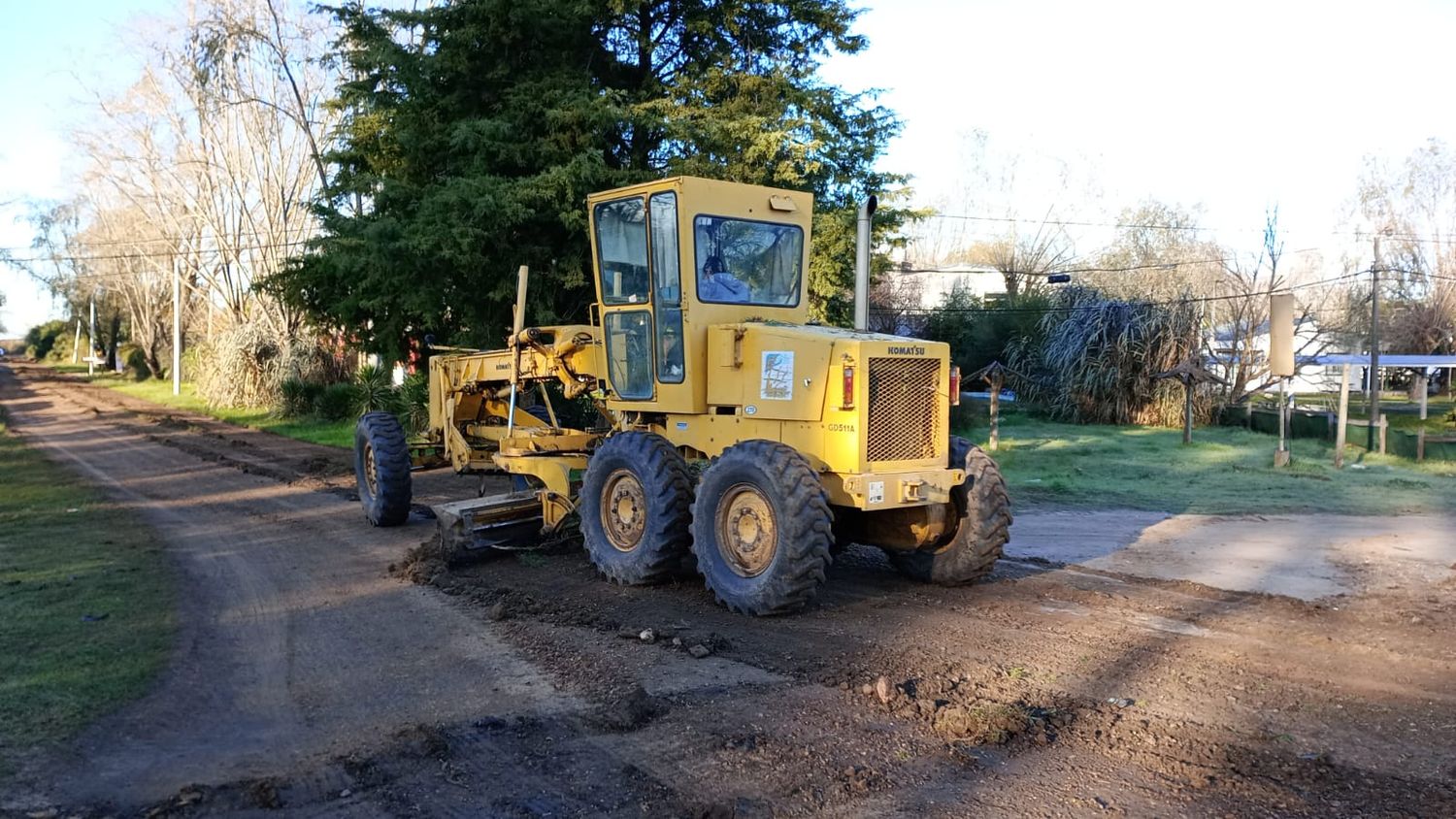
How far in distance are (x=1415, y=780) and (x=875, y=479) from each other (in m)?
3.59

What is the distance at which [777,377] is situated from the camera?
7820mm

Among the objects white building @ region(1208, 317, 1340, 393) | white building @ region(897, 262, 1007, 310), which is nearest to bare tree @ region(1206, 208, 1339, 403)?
white building @ region(1208, 317, 1340, 393)

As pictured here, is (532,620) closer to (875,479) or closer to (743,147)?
(875,479)

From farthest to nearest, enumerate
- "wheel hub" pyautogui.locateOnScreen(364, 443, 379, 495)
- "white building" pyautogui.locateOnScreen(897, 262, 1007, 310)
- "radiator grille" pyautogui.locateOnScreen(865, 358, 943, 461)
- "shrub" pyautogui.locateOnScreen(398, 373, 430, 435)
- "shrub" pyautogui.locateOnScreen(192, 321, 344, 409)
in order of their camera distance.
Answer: "white building" pyautogui.locateOnScreen(897, 262, 1007, 310), "shrub" pyautogui.locateOnScreen(192, 321, 344, 409), "shrub" pyautogui.locateOnScreen(398, 373, 430, 435), "wheel hub" pyautogui.locateOnScreen(364, 443, 379, 495), "radiator grille" pyautogui.locateOnScreen(865, 358, 943, 461)

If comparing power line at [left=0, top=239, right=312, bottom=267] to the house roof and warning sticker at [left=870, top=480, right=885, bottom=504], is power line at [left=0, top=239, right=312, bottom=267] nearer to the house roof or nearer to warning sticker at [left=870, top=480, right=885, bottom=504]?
warning sticker at [left=870, top=480, right=885, bottom=504]

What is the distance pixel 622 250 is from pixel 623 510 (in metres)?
2.21

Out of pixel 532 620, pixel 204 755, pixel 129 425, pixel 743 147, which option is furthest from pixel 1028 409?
pixel 204 755

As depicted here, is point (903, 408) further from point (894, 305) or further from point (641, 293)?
point (894, 305)

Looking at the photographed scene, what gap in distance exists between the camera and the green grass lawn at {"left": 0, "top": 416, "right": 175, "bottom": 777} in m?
→ 5.48

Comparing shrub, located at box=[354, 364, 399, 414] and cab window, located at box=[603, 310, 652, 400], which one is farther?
shrub, located at box=[354, 364, 399, 414]

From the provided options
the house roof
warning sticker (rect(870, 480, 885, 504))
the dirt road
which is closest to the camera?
the dirt road

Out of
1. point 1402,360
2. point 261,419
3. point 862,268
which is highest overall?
point 862,268

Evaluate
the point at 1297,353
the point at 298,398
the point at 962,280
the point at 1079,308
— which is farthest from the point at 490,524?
the point at 962,280

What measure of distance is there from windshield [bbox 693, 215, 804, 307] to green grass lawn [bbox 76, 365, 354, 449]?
12.9 metres
